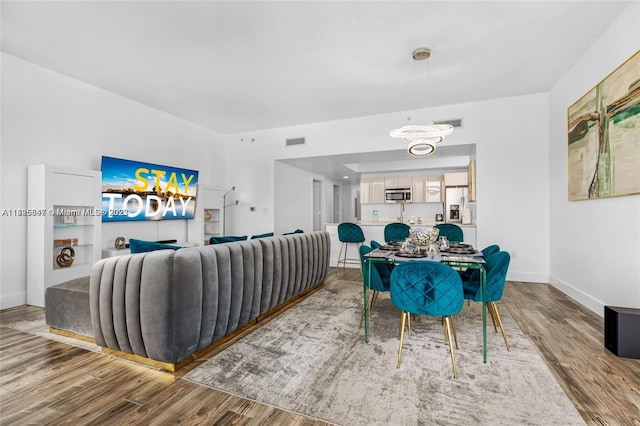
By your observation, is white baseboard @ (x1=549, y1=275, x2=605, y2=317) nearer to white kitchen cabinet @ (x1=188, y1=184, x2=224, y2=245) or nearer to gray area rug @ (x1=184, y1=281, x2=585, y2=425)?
gray area rug @ (x1=184, y1=281, x2=585, y2=425)

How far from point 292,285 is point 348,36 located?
111 inches

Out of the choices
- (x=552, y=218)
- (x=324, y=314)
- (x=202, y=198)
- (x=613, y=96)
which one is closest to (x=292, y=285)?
(x=324, y=314)

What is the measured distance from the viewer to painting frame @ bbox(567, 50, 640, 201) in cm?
260

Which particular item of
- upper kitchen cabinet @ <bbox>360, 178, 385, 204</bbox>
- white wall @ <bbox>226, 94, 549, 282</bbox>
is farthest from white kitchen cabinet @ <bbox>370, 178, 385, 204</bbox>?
white wall @ <bbox>226, 94, 549, 282</bbox>

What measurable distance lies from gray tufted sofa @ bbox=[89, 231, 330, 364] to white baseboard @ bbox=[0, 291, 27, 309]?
227 centimetres

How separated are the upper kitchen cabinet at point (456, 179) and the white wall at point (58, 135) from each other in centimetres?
630

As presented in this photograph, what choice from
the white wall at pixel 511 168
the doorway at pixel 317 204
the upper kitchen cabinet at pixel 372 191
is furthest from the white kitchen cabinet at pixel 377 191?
the white wall at pixel 511 168

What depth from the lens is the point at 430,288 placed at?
210 cm

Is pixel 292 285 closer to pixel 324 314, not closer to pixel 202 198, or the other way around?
pixel 324 314

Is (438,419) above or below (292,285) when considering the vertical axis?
below

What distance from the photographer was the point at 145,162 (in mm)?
5102

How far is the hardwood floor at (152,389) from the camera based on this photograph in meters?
1.65

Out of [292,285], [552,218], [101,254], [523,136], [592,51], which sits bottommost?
[292,285]

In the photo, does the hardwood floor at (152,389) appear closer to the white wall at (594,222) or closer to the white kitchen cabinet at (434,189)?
the white wall at (594,222)
